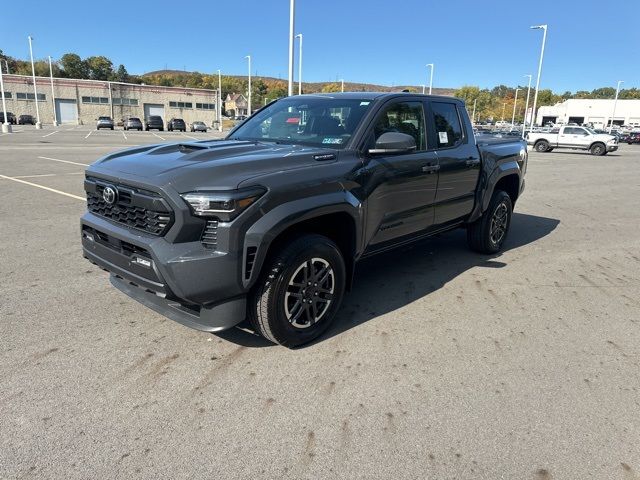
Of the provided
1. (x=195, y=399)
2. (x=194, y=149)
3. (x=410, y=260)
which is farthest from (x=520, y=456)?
(x=410, y=260)

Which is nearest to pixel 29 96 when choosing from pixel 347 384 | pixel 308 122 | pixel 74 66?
pixel 74 66

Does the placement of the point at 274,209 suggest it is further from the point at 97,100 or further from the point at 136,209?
the point at 97,100

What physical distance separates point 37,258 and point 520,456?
16.7ft

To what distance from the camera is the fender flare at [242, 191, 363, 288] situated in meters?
2.97

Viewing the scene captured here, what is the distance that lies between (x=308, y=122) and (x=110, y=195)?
182cm

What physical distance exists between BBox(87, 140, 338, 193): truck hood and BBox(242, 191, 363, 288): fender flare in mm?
264

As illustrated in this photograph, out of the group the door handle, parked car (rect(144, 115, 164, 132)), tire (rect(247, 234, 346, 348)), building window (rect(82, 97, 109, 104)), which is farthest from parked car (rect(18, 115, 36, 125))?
tire (rect(247, 234, 346, 348))

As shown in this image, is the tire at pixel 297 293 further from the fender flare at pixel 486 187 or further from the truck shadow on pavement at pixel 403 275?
the fender flare at pixel 486 187

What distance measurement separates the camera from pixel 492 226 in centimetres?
604

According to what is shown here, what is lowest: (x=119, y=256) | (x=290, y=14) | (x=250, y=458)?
(x=250, y=458)

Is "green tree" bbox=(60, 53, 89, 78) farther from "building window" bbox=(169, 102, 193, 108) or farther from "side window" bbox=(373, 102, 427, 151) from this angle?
"side window" bbox=(373, 102, 427, 151)

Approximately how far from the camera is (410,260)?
584 cm

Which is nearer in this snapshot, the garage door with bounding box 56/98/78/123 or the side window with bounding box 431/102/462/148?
the side window with bounding box 431/102/462/148

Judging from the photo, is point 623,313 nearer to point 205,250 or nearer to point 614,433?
point 614,433
